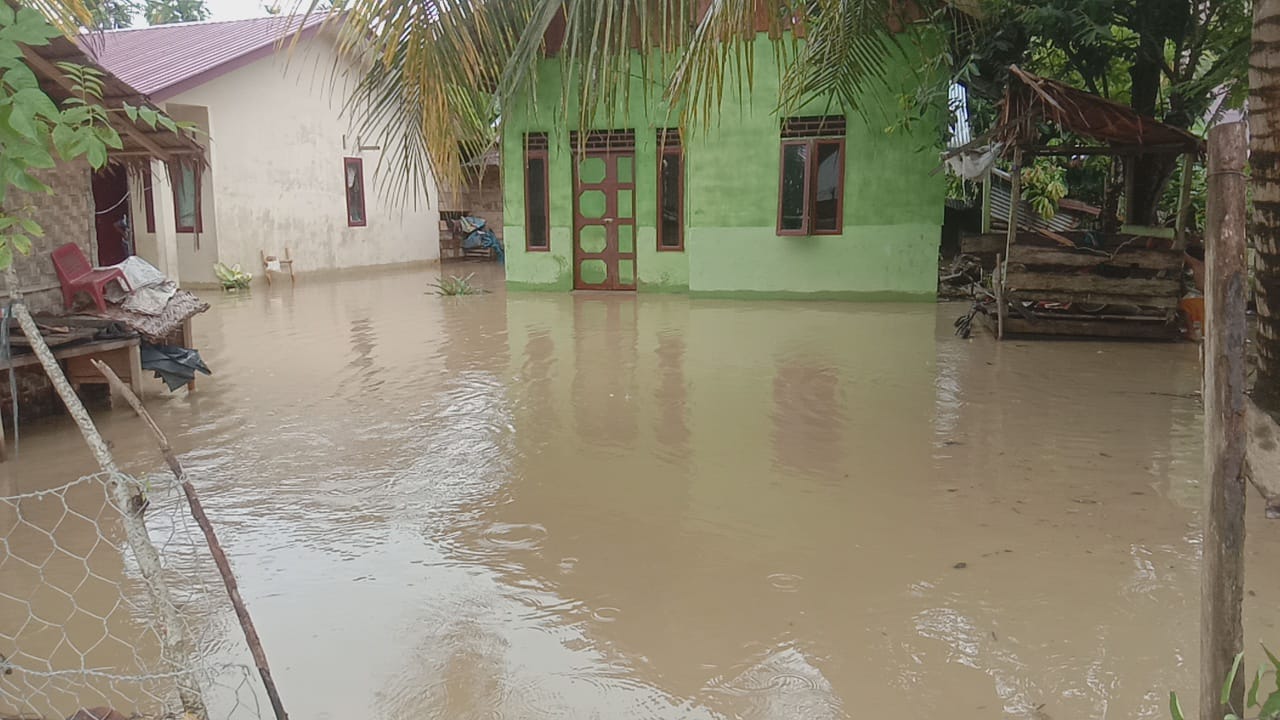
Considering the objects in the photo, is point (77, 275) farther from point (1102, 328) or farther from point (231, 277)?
point (1102, 328)

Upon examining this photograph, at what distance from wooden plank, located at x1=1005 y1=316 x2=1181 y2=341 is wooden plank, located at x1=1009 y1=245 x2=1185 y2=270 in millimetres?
569

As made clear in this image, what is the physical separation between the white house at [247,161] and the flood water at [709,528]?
7.78 m

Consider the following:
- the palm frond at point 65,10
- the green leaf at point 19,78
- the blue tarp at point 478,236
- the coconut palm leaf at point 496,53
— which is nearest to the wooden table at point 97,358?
the palm frond at point 65,10

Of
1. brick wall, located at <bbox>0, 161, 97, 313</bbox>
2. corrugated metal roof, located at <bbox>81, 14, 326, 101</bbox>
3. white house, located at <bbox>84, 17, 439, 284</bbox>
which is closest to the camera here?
brick wall, located at <bbox>0, 161, 97, 313</bbox>

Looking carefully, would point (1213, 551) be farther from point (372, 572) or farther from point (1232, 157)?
point (372, 572)

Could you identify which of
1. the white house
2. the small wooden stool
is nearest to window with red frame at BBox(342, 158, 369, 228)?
the white house

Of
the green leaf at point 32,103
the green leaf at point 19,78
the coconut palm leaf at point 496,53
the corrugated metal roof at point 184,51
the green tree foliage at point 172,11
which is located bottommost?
the green leaf at point 32,103

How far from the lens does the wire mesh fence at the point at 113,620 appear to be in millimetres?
2576

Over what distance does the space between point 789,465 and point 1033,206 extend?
11.2m

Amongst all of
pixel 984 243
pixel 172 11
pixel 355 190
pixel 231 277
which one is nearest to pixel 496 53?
pixel 984 243

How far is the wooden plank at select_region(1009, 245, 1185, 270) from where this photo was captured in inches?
359

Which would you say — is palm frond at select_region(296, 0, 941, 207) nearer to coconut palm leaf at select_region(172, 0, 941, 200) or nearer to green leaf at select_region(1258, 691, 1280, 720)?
coconut palm leaf at select_region(172, 0, 941, 200)

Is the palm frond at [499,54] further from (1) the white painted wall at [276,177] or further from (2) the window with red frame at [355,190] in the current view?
(2) the window with red frame at [355,190]

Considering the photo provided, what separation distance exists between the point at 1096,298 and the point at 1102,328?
33 cm
